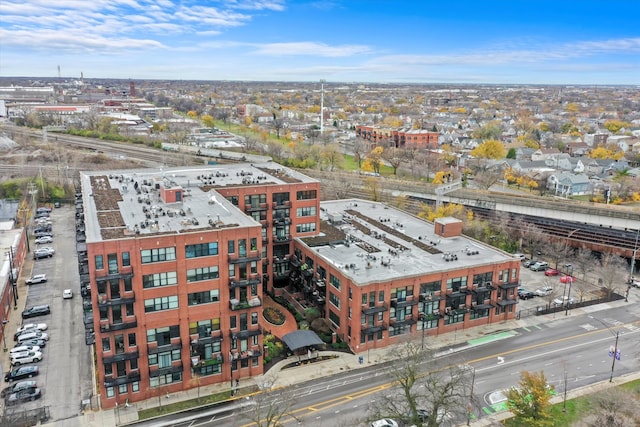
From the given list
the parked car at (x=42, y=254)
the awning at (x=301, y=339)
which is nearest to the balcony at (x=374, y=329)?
the awning at (x=301, y=339)

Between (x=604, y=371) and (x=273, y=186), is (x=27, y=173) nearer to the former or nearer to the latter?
(x=273, y=186)

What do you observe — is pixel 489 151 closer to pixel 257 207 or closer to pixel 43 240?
pixel 257 207

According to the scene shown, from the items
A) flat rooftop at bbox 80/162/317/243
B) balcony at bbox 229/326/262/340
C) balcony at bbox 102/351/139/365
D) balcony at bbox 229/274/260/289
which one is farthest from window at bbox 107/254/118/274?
balcony at bbox 229/326/262/340

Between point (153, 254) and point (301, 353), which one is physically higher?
point (153, 254)

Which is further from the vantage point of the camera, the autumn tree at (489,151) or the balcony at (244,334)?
the autumn tree at (489,151)

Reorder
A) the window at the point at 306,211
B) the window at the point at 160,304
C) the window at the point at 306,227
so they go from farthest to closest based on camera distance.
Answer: the window at the point at 306,227 < the window at the point at 306,211 < the window at the point at 160,304

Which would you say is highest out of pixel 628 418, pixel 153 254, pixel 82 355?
pixel 153 254

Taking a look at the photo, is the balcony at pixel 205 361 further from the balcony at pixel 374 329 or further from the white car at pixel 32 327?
the white car at pixel 32 327

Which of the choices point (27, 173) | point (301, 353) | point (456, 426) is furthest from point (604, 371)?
point (27, 173)
